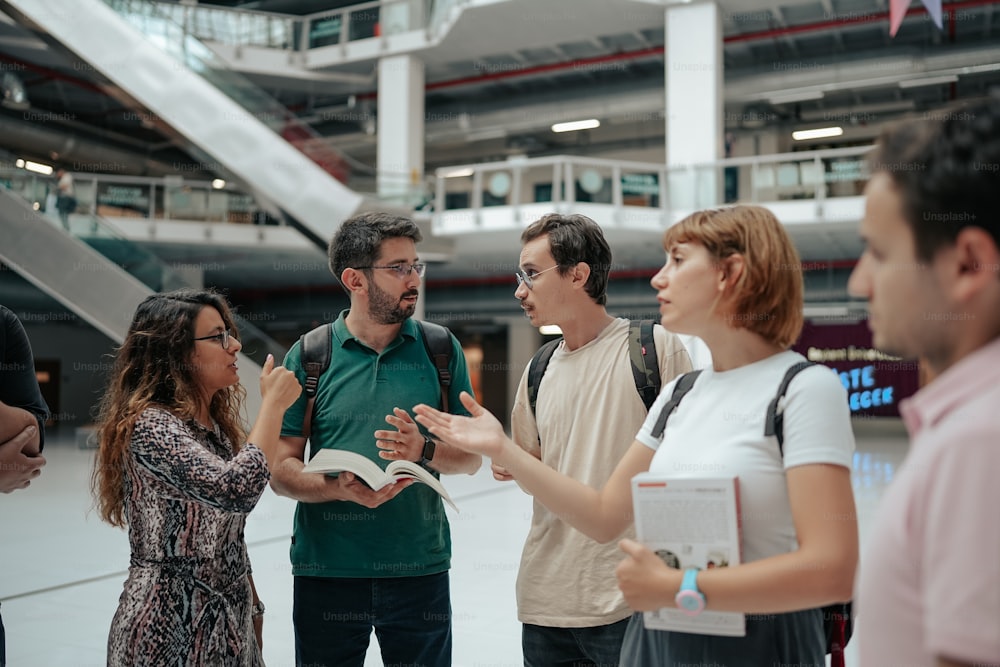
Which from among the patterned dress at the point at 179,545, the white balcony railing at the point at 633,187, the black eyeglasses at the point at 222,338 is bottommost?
the patterned dress at the point at 179,545

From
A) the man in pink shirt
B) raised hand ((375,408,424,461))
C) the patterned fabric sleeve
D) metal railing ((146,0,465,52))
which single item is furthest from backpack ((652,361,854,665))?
metal railing ((146,0,465,52))

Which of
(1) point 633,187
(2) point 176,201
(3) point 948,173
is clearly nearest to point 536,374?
(3) point 948,173

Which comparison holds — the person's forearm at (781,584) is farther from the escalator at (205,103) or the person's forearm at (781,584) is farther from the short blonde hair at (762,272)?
the escalator at (205,103)

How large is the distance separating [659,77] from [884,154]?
57.7ft

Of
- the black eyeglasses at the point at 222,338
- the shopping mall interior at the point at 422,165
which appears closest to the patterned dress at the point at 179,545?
the black eyeglasses at the point at 222,338

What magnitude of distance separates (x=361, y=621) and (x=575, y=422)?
2.89ft

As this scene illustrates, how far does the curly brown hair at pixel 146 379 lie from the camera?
211 centimetres

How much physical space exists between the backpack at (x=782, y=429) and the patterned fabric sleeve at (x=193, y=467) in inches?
38.6

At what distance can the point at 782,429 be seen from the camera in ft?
4.32

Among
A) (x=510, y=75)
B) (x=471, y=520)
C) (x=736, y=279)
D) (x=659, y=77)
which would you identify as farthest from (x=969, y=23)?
(x=736, y=279)

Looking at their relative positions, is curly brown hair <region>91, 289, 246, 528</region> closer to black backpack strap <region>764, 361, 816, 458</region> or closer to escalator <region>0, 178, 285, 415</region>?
black backpack strap <region>764, 361, 816, 458</region>

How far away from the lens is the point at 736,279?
1.45 metres

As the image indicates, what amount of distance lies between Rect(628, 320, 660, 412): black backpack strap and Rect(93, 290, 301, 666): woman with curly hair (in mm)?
907

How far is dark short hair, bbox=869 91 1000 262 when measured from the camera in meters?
0.82
